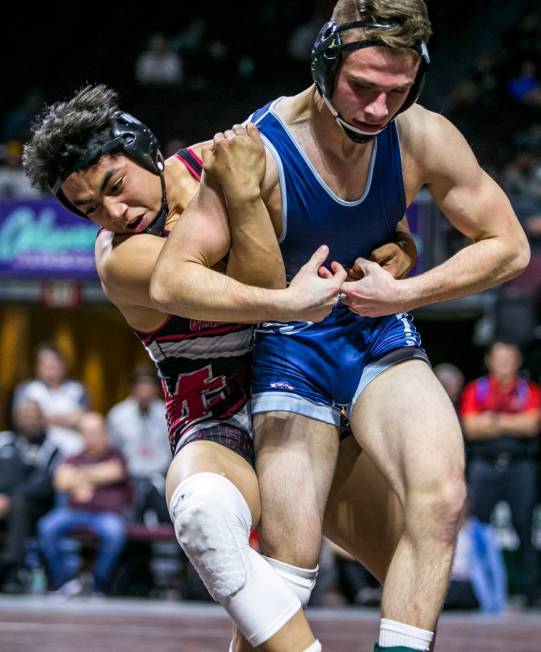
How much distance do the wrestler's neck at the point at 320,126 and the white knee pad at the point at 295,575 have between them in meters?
1.02

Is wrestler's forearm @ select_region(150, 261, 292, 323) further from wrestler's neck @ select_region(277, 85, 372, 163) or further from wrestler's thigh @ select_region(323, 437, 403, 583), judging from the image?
wrestler's thigh @ select_region(323, 437, 403, 583)

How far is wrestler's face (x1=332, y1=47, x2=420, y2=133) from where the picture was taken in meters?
3.31

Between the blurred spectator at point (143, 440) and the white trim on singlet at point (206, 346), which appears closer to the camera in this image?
the white trim on singlet at point (206, 346)

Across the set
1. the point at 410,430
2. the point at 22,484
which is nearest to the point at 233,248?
the point at 410,430

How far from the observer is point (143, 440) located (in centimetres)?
965

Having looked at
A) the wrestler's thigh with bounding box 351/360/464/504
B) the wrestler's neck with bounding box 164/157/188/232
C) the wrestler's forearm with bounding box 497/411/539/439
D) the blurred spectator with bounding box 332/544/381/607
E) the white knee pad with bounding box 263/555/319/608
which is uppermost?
the wrestler's neck with bounding box 164/157/188/232

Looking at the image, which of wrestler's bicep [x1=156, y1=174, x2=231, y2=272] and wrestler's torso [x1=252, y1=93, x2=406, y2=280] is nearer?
wrestler's bicep [x1=156, y1=174, x2=231, y2=272]

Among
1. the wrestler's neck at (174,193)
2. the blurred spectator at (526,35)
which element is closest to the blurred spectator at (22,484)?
the wrestler's neck at (174,193)

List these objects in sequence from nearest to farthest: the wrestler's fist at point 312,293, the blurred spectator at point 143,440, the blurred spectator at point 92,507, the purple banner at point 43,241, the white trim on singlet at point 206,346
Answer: the wrestler's fist at point 312,293
the white trim on singlet at point 206,346
the blurred spectator at point 92,507
the blurred spectator at point 143,440
the purple banner at point 43,241

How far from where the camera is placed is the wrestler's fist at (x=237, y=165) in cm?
330

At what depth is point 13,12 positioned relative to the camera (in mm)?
17609

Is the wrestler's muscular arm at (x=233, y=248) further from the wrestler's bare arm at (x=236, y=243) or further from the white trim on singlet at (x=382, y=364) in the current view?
the white trim on singlet at (x=382, y=364)

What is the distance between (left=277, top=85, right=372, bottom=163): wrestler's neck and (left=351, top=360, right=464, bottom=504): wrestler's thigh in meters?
0.55

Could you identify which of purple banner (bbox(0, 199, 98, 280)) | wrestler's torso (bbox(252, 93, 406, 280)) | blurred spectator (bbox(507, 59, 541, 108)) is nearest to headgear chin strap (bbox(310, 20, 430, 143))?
wrestler's torso (bbox(252, 93, 406, 280))
